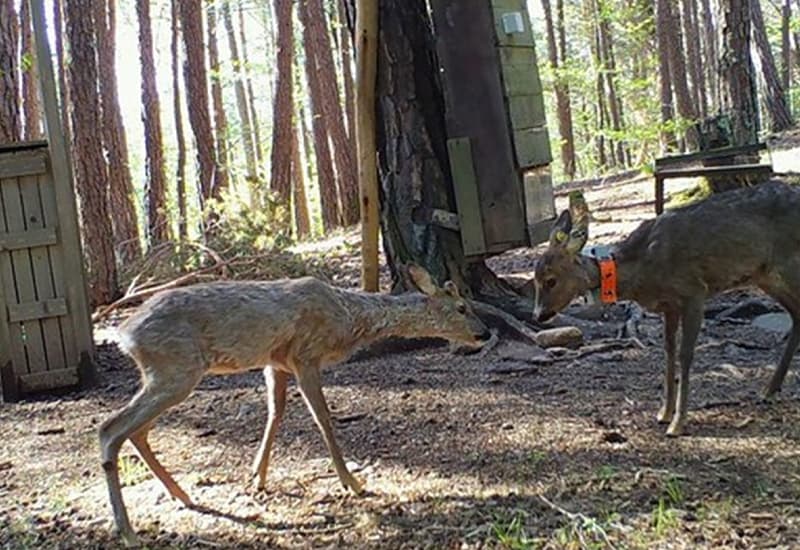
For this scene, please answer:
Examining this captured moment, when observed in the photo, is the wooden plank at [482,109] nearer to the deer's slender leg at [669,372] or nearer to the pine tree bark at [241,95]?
the deer's slender leg at [669,372]

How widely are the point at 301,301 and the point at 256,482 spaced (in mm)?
926

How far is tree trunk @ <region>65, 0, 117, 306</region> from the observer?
11.4 meters

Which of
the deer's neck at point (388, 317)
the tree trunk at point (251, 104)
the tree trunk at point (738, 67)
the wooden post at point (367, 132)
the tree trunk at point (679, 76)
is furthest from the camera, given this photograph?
the tree trunk at point (251, 104)

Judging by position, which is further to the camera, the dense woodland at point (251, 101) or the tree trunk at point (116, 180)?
A: the tree trunk at point (116, 180)

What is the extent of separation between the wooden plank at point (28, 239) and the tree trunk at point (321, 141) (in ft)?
38.8

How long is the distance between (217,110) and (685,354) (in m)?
25.2

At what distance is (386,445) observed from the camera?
529 centimetres

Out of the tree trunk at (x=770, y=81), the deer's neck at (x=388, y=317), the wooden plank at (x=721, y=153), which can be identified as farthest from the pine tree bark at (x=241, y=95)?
the deer's neck at (x=388, y=317)

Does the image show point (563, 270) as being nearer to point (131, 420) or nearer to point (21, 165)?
point (131, 420)

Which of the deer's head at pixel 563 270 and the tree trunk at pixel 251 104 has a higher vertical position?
the tree trunk at pixel 251 104

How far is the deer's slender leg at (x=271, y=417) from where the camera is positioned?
4.72 meters

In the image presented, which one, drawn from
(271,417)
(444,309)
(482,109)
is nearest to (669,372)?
(444,309)

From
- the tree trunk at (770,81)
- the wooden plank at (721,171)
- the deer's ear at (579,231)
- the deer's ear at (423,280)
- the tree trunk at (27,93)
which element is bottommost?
the deer's ear at (423,280)

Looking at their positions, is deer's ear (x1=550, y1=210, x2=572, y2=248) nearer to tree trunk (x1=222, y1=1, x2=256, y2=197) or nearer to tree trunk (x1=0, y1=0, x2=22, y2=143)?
tree trunk (x1=0, y1=0, x2=22, y2=143)
